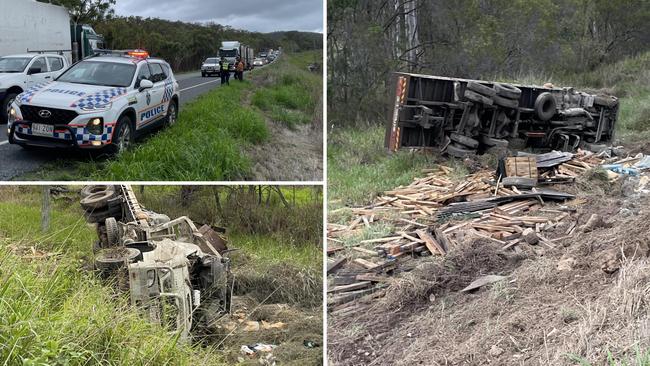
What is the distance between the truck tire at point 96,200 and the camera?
8391 millimetres

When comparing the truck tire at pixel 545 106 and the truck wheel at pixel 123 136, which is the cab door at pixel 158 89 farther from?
the truck tire at pixel 545 106

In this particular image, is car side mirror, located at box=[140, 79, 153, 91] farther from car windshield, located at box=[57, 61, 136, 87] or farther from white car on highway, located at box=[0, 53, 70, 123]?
white car on highway, located at box=[0, 53, 70, 123]

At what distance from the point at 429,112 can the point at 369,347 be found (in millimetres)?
7677

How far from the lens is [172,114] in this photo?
8453 mm

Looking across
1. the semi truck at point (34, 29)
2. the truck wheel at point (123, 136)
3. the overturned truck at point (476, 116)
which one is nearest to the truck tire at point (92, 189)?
the semi truck at point (34, 29)

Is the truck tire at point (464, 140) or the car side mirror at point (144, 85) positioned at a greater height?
the car side mirror at point (144, 85)

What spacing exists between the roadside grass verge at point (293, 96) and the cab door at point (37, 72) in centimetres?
358

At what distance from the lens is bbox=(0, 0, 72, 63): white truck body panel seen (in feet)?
27.3

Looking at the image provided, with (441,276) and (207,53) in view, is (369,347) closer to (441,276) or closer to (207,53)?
(441,276)

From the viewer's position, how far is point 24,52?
37.7ft

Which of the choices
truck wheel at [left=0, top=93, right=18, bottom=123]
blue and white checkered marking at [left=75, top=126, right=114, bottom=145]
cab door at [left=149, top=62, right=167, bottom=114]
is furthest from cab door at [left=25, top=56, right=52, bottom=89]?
blue and white checkered marking at [left=75, top=126, right=114, bottom=145]

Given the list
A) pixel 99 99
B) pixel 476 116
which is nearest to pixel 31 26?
pixel 99 99

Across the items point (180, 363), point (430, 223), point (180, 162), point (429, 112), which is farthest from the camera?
point (429, 112)

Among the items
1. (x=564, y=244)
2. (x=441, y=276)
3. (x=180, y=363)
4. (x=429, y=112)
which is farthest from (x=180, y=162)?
(x=429, y=112)
